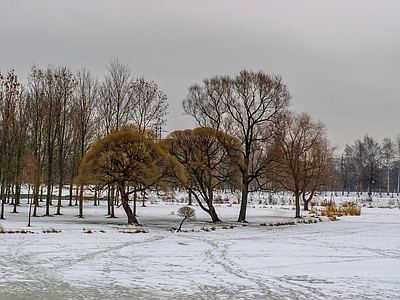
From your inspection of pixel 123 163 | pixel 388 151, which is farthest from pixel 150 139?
pixel 388 151

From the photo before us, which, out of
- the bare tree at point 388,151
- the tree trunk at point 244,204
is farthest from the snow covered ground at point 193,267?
the bare tree at point 388,151

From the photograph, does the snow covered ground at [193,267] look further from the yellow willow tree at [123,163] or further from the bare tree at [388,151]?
the bare tree at [388,151]

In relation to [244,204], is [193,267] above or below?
below

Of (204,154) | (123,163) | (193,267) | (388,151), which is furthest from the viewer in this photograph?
(388,151)

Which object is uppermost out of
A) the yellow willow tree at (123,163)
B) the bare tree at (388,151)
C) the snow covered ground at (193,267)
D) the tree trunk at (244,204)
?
the bare tree at (388,151)

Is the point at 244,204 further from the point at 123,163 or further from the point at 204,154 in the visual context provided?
the point at 123,163

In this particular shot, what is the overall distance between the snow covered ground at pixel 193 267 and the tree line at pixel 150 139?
9.18m

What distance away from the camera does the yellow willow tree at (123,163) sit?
3055 cm

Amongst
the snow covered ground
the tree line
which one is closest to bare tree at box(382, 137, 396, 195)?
the tree line

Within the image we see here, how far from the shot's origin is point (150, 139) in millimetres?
31812

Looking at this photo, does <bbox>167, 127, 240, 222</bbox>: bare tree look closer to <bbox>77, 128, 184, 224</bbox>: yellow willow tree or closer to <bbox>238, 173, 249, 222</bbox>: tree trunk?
<bbox>238, 173, 249, 222</bbox>: tree trunk

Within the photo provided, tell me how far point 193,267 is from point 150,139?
752 inches

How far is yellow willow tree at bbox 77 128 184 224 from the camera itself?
3055 cm

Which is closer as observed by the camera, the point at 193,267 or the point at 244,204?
the point at 193,267
